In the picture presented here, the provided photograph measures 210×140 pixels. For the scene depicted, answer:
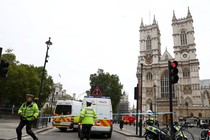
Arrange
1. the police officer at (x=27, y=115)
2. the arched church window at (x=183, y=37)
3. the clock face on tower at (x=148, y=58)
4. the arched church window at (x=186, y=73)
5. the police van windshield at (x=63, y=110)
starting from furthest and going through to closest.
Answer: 1. the clock face on tower at (x=148, y=58)
2. the arched church window at (x=183, y=37)
3. the arched church window at (x=186, y=73)
4. the police van windshield at (x=63, y=110)
5. the police officer at (x=27, y=115)

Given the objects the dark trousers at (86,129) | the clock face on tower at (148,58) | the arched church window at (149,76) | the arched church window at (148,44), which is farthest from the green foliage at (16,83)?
the arched church window at (148,44)

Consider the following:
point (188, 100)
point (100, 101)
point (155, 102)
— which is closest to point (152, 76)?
point (155, 102)

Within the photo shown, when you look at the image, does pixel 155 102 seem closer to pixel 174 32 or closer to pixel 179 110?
pixel 179 110

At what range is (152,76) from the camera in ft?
205

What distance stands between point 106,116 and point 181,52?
56.4m

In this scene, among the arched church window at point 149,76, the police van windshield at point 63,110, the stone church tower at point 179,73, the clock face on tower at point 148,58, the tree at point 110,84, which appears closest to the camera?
the police van windshield at point 63,110

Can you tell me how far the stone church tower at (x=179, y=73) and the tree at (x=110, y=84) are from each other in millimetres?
9470

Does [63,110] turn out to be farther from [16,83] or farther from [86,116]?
[16,83]

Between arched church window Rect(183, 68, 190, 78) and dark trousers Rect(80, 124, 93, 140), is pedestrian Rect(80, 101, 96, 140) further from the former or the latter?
arched church window Rect(183, 68, 190, 78)

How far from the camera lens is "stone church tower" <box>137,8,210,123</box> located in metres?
53.6

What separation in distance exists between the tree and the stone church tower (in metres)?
9.47

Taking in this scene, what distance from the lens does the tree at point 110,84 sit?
51.9 m

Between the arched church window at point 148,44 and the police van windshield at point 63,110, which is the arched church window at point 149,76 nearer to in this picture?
the arched church window at point 148,44

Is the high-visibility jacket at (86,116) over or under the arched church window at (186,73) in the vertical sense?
under
